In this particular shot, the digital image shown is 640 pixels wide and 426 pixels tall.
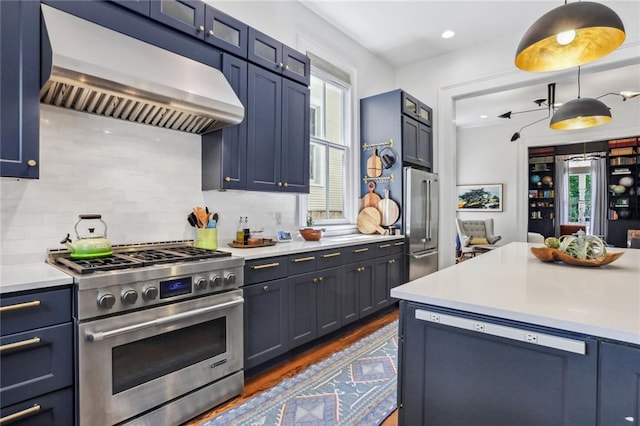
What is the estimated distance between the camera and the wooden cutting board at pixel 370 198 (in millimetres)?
4305

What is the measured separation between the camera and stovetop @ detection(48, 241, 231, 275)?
169 cm

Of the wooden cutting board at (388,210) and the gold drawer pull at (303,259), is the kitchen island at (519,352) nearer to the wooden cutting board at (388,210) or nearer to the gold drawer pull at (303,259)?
the gold drawer pull at (303,259)

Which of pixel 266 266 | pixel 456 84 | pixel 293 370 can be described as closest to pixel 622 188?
pixel 456 84

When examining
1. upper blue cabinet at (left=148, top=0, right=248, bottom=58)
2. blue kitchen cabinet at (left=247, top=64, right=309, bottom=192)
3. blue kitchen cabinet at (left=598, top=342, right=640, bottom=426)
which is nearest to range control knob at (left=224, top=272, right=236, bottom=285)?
blue kitchen cabinet at (left=247, top=64, right=309, bottom=192)

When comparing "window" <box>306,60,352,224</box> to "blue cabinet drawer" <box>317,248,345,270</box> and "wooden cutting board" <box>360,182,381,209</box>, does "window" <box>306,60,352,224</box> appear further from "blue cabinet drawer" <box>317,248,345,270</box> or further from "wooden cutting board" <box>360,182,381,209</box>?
"blue cabinet drawer" <box>317,248,345,270</box>

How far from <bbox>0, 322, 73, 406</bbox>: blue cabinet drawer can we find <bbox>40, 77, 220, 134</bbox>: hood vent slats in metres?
1.17

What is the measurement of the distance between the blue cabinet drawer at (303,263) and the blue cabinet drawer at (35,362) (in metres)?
1.42

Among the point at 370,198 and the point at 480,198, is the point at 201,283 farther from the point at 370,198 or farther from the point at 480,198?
the point at 480,198

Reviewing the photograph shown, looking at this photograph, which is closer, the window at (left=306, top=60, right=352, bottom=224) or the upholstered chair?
the window at (left=306, top=60, right=352, bottom=224)

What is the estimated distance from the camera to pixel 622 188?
298 inches

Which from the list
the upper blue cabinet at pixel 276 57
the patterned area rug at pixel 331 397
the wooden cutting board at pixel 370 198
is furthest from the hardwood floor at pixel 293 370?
the upper blue cabinet at pixel 276 57

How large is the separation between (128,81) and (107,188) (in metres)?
0.76

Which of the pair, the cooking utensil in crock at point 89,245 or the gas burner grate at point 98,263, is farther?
the cooking utensil in crock at point 89,245

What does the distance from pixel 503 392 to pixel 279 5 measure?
3.64 m
